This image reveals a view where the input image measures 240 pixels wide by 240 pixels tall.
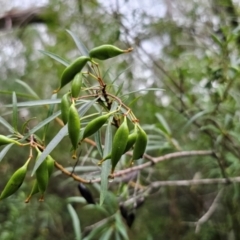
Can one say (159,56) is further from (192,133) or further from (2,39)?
(2,39)

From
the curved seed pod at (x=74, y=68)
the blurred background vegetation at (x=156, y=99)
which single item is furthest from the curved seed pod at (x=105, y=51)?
the blurred background vegetation at (x=156, y=99)

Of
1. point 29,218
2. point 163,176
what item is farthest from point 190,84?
point 29,218

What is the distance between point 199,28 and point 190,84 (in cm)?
26

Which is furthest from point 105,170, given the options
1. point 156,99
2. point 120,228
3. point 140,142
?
point 156,99

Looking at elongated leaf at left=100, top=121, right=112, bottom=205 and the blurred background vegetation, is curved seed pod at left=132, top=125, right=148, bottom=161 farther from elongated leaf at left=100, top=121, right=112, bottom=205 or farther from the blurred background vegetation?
the blurred background vegetation

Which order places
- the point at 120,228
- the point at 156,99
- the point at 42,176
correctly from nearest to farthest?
the point at 42,176 < the point at 120,228 < the point at 156,99

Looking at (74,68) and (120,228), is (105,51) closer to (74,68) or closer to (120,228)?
(74,68)

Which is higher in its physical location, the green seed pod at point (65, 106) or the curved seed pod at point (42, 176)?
the green seed pod at point (65, 106)

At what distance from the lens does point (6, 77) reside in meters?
2.17

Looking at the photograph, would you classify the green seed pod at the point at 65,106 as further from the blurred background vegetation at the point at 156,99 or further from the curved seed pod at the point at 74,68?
the blurred background vegetation at the point at 156,99

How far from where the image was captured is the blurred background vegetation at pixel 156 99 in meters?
1.33

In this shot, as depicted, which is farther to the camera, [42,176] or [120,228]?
[120,228]

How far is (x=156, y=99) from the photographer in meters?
2.04

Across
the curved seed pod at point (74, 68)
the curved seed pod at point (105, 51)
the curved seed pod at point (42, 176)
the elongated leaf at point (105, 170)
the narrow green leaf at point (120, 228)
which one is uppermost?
the curved seed pod at point (105, 51)
